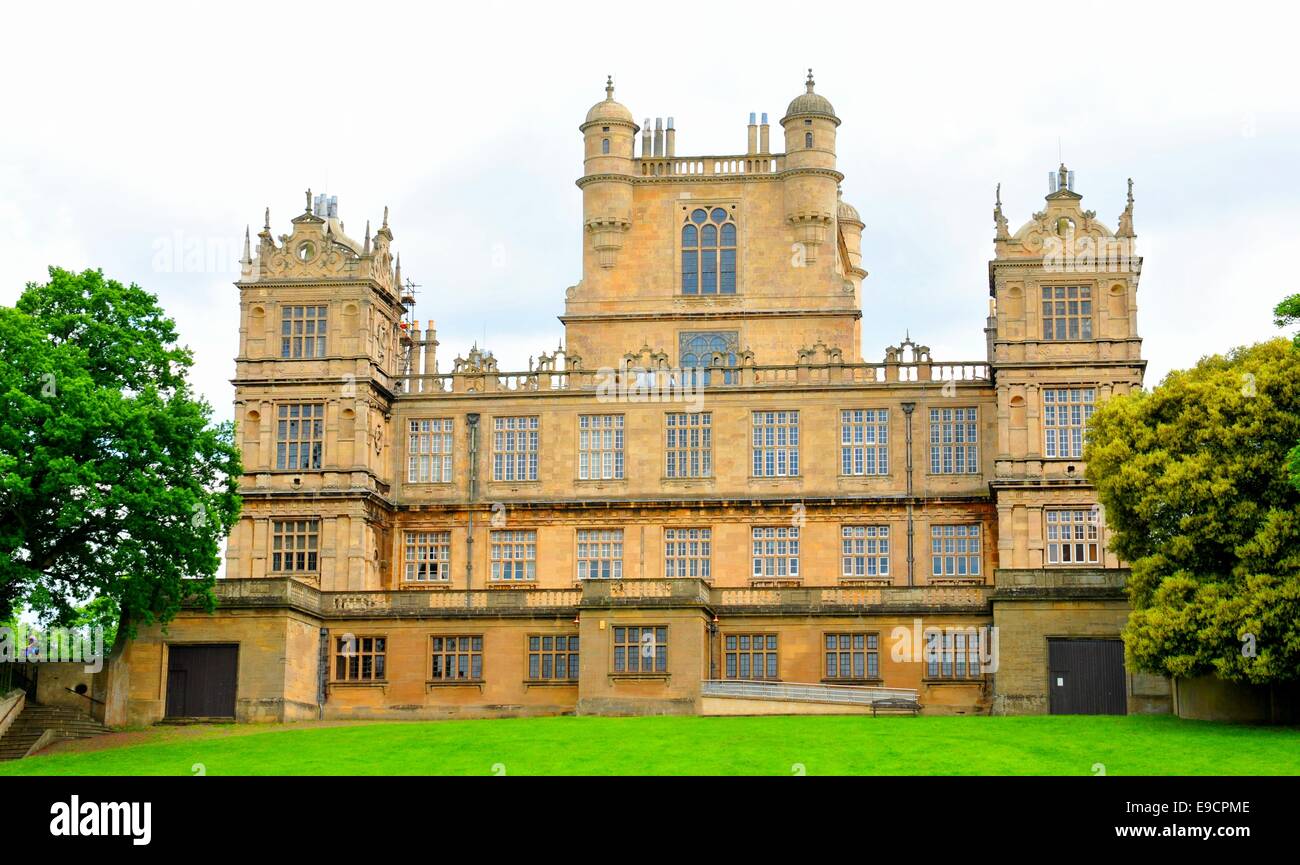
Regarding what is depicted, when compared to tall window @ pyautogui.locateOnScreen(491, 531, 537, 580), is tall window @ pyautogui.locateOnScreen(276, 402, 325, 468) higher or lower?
higher

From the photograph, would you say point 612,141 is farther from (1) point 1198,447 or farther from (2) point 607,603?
(1) point 1198,447

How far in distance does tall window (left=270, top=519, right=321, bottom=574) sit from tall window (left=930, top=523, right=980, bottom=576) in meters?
21.9

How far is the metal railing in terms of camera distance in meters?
61.6

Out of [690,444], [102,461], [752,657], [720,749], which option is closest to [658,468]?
[690,444]

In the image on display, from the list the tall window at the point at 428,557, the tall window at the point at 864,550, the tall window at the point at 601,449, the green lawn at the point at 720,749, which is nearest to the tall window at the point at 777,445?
the tall window at the point at 864,550

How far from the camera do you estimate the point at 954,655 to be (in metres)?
65.3

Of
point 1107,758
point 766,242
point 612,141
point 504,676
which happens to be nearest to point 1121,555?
point 1107,758

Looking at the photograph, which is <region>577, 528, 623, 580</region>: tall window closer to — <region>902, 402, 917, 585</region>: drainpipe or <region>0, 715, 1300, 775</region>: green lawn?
<region>902, 402, 917, 585</region>: drainpipe

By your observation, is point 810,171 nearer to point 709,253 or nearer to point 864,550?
point 709,253

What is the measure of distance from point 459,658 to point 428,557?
8578 millimetres

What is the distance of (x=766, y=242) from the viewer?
263ft

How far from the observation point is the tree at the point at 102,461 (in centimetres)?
5744

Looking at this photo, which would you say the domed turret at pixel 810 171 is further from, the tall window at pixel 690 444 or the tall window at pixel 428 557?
the tall window at pixel 428 557

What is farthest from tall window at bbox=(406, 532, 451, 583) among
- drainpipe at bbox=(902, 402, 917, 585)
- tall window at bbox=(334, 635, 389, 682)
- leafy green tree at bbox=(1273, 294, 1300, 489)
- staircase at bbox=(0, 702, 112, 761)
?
leafy green tree at bbox=(1273, 294, 1300, 489)
